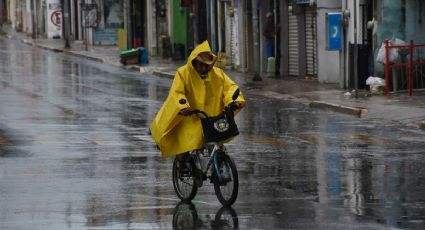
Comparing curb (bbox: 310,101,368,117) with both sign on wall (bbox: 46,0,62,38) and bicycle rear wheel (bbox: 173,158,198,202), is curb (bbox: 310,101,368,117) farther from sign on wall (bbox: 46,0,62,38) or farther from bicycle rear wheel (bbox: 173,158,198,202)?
sign on wall (bbox: 46,0,62,38)

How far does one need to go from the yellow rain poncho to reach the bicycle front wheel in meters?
0.31

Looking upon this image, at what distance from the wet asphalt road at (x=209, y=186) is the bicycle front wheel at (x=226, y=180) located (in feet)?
Answer: 0.57

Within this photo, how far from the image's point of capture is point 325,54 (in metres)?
31.7

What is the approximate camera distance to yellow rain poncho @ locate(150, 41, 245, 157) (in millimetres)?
11516

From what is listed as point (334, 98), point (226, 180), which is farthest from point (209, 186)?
point (334, 98)

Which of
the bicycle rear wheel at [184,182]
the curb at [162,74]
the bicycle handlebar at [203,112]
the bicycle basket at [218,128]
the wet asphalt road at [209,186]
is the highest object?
the bicycle handlebar at [203,112]

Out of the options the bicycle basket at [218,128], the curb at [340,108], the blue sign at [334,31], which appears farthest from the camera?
the blue sign at [334,31]

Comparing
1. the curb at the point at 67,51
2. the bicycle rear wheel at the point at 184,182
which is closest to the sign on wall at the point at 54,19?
the curb at the point at 67,51

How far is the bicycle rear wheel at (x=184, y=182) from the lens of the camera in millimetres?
11891

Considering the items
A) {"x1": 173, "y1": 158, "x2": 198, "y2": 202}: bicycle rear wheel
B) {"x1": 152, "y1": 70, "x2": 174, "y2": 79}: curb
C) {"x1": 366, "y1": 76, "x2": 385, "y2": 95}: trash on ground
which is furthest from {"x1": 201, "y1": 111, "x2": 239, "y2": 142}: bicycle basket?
{"x1": 152, "y1": 70, "x2": 174, "y2": 79}: curb

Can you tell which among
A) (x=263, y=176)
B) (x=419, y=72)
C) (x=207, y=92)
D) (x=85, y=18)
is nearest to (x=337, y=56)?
(x=419, y=72)

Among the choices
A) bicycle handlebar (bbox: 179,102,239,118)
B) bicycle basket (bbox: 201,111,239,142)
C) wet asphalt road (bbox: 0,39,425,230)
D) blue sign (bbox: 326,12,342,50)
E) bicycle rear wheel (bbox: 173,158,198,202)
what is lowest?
wet asphalt road (bbox: 0,39,425,230)

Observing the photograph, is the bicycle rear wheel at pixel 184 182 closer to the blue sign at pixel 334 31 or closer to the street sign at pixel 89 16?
the blue sign at pixel 334 31

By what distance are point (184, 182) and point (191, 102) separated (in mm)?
949
